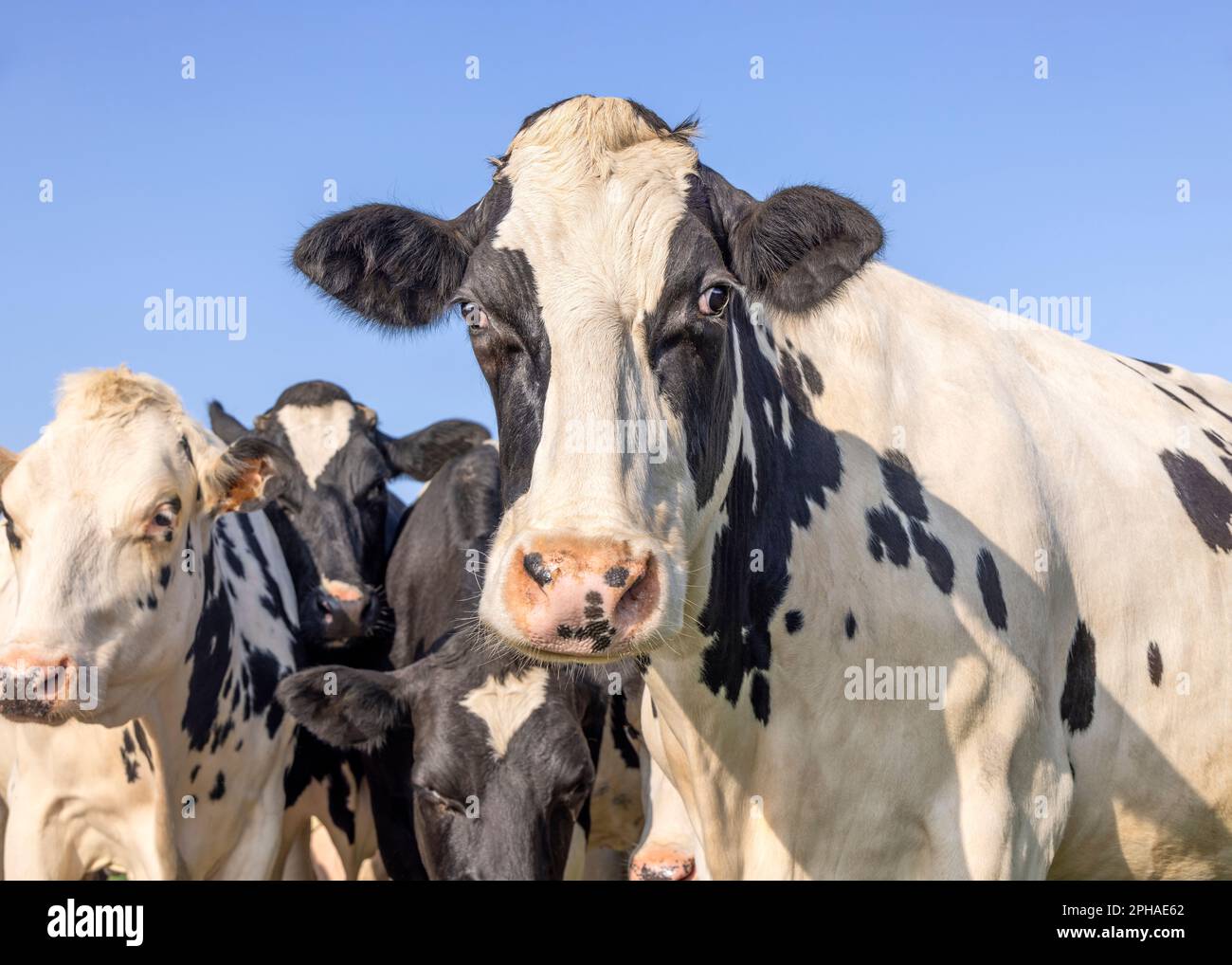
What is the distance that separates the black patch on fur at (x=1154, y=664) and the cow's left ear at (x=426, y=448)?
5.13 metres

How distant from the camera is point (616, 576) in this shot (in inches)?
125

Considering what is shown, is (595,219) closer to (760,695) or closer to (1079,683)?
(760,695)

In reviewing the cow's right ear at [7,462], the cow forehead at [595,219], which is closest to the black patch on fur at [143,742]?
the cow's right ear at [7,462]

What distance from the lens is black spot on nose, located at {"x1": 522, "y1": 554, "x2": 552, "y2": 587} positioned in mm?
3217

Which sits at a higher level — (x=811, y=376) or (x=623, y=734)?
(x=811, y=376)

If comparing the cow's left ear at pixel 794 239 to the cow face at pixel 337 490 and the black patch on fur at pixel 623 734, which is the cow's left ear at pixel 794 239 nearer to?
the black patch on fur at pixel 623 734

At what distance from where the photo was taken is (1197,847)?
5.05 metres

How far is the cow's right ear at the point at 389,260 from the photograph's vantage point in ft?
14.3

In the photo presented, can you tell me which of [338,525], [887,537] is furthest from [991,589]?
[338,525]

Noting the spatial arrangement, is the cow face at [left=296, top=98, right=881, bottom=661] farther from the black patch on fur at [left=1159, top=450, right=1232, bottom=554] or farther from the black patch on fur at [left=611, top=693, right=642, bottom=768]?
the black patch on fur at [left=611, top=693, right=642, bottom=768]

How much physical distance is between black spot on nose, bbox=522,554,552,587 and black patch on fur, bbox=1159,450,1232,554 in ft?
10.0

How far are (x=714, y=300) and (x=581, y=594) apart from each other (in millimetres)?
1050
